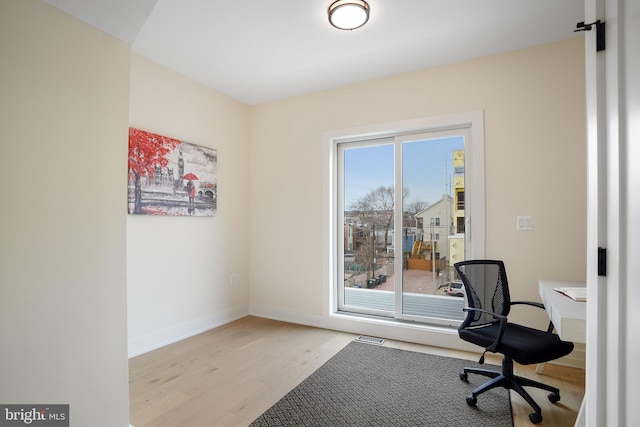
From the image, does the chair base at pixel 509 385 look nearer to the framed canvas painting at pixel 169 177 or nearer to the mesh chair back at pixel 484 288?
the mesh chair back at pixel 484 288

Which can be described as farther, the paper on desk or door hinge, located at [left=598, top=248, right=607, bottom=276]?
the paper on desk

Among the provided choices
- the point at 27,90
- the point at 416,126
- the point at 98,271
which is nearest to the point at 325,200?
the point at 416,126

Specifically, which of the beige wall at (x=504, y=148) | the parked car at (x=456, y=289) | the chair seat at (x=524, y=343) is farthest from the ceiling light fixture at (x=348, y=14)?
the parked car at (x=456, y=289)

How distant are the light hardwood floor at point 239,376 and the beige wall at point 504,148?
0.53m

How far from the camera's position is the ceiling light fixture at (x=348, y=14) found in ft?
7.57

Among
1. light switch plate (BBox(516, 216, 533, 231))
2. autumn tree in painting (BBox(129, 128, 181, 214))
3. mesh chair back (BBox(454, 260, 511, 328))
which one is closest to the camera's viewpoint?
mesh chair back (BBox(454, 260, 511, 328))

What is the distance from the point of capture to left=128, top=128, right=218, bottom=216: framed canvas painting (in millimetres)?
3078

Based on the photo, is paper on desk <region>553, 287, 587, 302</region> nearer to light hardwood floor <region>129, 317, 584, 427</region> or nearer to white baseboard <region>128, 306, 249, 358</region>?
light hardwood floor <region>129, 317, 584, 427</region>

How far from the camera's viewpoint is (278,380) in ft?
8.46

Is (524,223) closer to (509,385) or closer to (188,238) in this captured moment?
(509,385)

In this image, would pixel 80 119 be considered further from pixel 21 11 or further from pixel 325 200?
pixel 325 200

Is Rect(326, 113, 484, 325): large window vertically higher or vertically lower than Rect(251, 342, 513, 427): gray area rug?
higher

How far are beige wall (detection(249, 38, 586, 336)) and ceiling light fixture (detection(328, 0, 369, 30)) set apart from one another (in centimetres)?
118

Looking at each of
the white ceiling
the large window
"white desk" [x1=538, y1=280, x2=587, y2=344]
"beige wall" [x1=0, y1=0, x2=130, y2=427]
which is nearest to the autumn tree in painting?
the white ceiling
